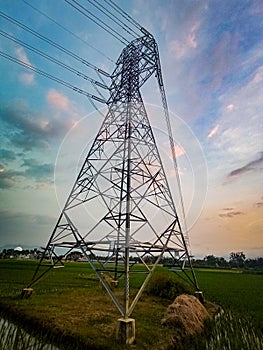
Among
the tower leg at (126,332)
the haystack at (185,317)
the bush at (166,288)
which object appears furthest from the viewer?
the bush at (166,288)

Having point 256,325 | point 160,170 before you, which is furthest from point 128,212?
point 256,325

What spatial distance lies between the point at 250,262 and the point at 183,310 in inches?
5577

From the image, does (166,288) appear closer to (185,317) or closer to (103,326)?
(185,317)

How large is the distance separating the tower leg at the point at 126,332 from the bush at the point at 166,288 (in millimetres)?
7664

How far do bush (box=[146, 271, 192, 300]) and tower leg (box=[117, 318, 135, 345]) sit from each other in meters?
7.66

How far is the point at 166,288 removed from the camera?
15.5 m

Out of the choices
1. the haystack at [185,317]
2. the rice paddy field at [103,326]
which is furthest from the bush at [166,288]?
the haystack at [185,317]

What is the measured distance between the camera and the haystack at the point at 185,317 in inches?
357

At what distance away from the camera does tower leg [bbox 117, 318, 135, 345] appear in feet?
24.7

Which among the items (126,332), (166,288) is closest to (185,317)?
(126,332)

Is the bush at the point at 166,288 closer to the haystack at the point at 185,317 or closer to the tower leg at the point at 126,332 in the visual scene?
the haystack at the point at 185,317

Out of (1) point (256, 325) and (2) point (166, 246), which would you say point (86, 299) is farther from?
(1) point (256, 325)

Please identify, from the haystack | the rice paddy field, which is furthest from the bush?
the haystack

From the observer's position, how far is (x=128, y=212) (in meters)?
9.69
